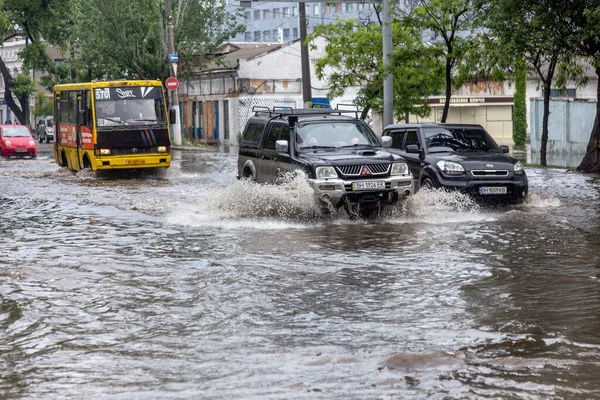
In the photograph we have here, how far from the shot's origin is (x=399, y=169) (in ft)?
53.3

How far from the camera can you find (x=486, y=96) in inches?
2365

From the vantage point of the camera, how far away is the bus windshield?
90.0 ft

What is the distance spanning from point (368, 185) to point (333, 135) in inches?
61.2

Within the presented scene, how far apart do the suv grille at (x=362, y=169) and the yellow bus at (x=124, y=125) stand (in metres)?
12.8

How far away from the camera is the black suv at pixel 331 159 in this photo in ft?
51.6

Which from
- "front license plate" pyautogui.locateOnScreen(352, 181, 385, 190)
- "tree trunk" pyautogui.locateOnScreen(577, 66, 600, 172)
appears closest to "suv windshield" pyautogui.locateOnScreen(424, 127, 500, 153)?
"front license plate" pyautogui.locateOnScreen(352, 181, 385, 190)

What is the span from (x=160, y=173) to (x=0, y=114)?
91.4 meters

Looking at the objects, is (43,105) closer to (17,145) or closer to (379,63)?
(17,145)

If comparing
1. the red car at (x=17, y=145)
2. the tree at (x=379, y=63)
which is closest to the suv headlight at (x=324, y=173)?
the tree at (x=379, y=63)

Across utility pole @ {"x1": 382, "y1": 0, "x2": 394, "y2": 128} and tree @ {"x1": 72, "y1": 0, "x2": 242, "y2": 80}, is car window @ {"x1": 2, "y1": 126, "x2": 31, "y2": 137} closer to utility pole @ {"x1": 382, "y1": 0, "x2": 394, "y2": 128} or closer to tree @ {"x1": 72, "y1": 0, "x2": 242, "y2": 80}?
tree @ {"x1": 72, "y1": 0, "x2": 242, "y2": 80}

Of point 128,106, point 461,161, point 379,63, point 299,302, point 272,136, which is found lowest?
point 299,302

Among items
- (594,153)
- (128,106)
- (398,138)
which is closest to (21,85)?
(128,106)

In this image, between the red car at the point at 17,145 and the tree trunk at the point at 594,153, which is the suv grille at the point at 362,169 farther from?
the red car at the point at 17,145

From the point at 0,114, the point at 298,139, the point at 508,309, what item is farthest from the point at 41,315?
the point at 0,114
